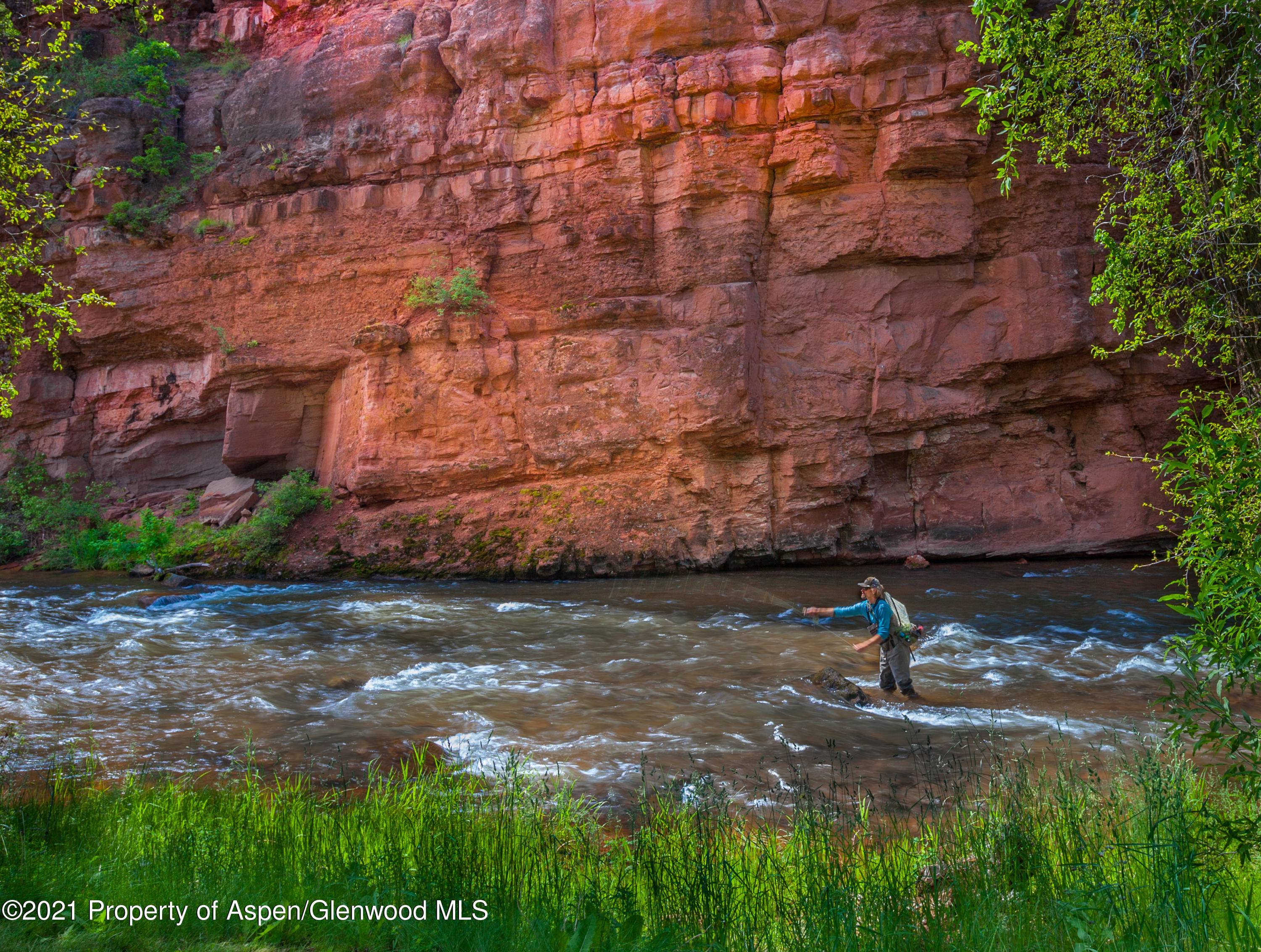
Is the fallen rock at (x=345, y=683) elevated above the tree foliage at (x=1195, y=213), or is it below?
below

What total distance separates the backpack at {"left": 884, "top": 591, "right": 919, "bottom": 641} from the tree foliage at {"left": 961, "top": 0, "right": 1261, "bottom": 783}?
8.59ft

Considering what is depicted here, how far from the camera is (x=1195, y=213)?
4.67 meters

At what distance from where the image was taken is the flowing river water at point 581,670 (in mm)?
7141

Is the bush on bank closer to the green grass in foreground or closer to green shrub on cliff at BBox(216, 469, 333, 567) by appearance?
green shrub on cliff at BBox(216, 469, 333, 567)

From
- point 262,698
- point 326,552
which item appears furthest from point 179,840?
point 326,552

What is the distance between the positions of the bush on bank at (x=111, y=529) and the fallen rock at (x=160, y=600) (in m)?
2.86

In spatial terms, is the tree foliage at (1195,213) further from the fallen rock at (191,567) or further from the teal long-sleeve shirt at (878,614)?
the fallen rock at (191,567)

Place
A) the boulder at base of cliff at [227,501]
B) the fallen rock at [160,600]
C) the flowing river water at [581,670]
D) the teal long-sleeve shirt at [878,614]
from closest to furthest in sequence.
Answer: the flowing river water at [581,670] < the teal long-sleeve shirt at [878,614] < the fallen rock at [160,600] < the boulder at base of cliff at [227,501]

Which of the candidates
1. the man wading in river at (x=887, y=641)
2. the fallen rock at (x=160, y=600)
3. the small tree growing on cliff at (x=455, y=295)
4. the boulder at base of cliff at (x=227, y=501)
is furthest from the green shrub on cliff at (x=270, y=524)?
the man wading in river at (x=887, y=641)

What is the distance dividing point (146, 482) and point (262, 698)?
634 inches

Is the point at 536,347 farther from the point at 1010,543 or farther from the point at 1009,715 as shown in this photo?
the point at 1009,715

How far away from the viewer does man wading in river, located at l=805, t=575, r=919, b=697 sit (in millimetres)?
8352

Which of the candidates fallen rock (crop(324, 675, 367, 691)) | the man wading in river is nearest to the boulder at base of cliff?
fallen rock (crop(324, 675, 367, 691))

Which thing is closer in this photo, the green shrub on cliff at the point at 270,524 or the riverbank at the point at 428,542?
the riverbank at the point at 428,542
